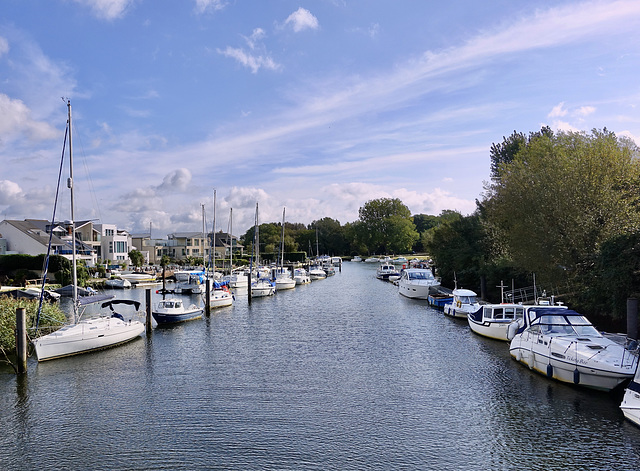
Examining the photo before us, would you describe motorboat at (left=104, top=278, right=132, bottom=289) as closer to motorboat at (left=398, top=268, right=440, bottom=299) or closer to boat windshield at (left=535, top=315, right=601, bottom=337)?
motorboat at (left=398, top=268, right=440, bottom=299)

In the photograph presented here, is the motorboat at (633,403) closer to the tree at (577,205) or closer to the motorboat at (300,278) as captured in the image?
the tree at (577,205)

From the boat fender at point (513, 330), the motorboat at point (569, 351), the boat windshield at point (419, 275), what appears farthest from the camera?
the boat windshield at point (419, 275)

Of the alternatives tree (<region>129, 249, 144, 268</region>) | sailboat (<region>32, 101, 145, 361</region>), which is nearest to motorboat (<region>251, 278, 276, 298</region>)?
sailboat (<region>32, 101, 145, 361</region>)

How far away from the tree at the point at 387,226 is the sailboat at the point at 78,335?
142 m

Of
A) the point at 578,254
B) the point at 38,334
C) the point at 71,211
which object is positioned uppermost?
the point at 71,211

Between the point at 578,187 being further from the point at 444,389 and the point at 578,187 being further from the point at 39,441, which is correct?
the point at 39,441

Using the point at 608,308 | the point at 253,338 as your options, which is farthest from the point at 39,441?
the point at 608,308

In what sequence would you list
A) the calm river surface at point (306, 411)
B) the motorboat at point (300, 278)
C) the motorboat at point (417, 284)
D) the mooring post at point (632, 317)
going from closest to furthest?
the calm river surface at point (306, 411) < the mooring post at point (632, 317) < the motorboat at point (417, 284) < the motorboat at point (300, 278)

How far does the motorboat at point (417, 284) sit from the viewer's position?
5661 centimetres

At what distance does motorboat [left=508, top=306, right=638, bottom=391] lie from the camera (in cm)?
1939

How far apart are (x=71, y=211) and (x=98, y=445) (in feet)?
59.4

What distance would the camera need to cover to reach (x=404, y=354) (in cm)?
2888

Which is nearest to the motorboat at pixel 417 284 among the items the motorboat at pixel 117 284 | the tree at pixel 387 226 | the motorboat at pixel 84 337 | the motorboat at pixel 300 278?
the motorboat at pixel 300 278

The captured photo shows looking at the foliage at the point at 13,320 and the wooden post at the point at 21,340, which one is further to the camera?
the foliage at the point at 13,320
